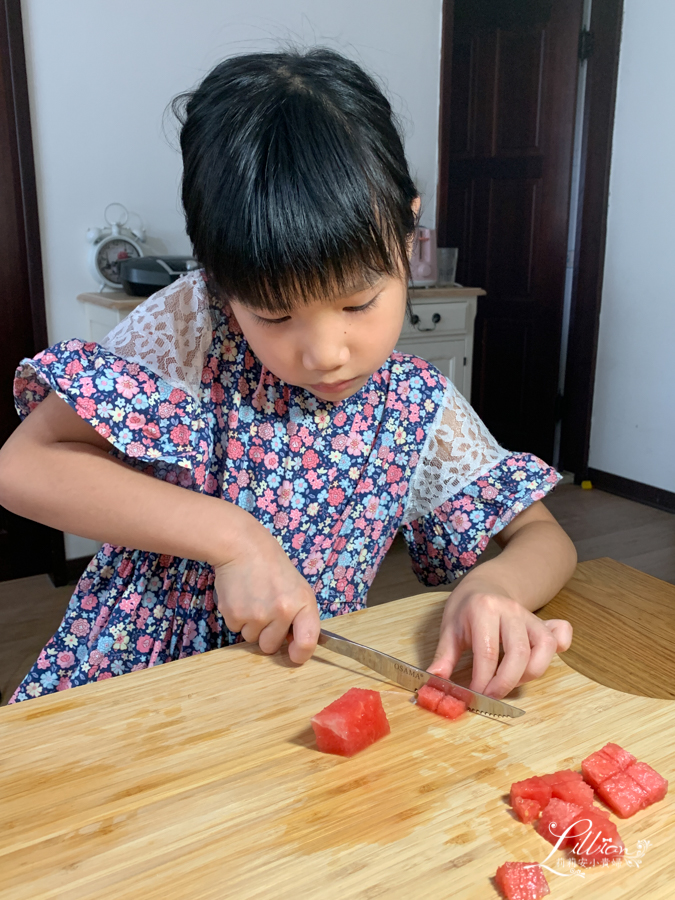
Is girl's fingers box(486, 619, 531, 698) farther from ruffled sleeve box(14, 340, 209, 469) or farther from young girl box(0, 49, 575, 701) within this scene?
ruffled sleeve box(14, 340, 209, 469)

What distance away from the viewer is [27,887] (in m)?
0.45

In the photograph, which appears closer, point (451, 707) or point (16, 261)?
point (451, 707)

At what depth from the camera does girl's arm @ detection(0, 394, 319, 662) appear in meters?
0.69

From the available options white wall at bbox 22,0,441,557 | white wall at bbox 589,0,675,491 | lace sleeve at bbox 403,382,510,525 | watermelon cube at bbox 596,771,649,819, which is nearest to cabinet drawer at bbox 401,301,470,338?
white wall at bbox 22,0,441,557

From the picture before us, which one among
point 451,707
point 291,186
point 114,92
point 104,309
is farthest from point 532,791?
point 114,92

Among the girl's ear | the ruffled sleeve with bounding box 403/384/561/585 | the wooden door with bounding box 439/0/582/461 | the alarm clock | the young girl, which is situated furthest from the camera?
the wooden door with bounding box 439/0/582/461

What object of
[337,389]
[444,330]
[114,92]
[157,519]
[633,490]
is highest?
[114,92]

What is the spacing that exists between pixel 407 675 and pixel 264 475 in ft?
1.04

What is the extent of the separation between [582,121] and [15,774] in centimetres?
371

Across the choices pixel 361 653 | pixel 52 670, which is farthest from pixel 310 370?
pixel 52 670

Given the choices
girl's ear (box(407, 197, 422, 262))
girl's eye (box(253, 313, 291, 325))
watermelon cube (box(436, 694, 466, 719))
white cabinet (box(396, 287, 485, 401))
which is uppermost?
girl's ear (box(407, 197, 422, 262))

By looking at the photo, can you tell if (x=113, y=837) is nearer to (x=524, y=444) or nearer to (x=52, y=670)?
(x=52, y=670)

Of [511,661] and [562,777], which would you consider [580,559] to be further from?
[562,777]

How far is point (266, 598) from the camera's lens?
2.26 ft
